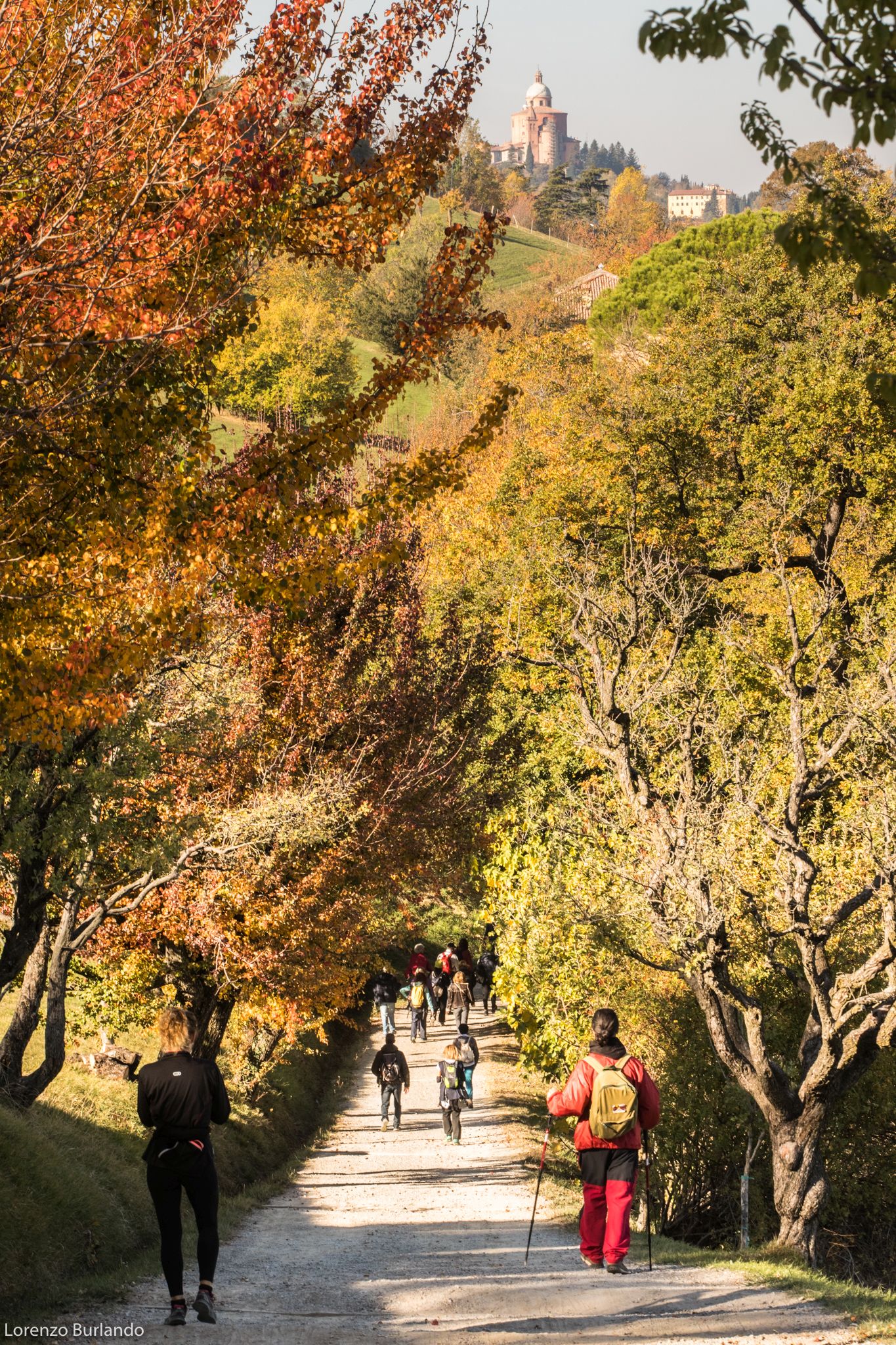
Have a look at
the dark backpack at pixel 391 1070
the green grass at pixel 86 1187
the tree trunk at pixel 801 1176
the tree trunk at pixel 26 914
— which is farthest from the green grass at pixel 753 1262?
the tree trunk at pixel 26 914

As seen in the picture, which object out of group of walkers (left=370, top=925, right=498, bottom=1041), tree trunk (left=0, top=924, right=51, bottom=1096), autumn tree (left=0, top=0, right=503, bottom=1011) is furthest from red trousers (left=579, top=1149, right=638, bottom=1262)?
group of walkers (left=370, top=925, right=498, bottom=1041)

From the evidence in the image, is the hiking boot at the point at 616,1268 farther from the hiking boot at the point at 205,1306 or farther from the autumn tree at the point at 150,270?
the autumn tree at the point at 150,270

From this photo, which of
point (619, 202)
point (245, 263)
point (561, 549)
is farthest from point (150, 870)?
point (619, 202)

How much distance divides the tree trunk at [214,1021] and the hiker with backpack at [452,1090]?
3.18 metres

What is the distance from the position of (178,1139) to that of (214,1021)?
1174 centimetres

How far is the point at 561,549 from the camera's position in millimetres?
27922

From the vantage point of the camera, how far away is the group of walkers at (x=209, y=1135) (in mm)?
7469

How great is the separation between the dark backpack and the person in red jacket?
11759 millimetres

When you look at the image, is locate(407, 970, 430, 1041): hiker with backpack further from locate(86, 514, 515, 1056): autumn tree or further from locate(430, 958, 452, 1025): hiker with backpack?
locate(86, 514, 515, 1056): autumn tree

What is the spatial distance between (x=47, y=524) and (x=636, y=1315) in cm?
594

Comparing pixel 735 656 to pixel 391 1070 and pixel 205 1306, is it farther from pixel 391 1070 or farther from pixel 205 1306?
pixel 205 1306

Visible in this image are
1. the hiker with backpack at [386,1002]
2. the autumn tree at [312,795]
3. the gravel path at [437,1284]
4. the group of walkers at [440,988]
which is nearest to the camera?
the gravel path at [437,1284]

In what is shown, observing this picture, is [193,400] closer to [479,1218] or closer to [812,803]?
[479,1218]

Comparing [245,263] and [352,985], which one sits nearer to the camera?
[245,263]
